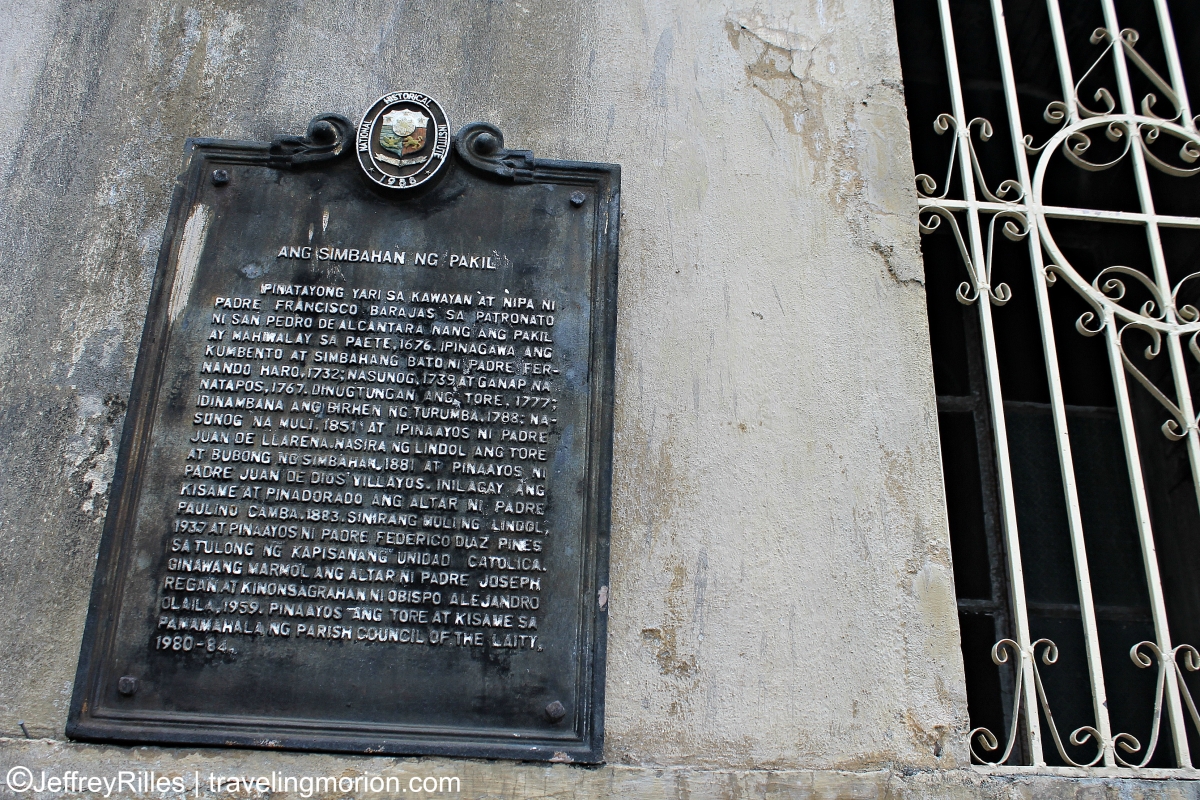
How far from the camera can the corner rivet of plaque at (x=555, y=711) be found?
7.84ft

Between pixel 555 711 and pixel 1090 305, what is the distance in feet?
8.28

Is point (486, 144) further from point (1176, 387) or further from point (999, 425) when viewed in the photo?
point (1176, 387)

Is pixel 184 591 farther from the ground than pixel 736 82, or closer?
closer

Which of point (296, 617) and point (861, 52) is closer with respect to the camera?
point (296, 617)

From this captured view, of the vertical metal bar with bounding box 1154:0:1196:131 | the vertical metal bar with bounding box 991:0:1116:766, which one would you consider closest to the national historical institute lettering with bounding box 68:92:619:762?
the vertical metal bar with bounding box 991:0:1116:766

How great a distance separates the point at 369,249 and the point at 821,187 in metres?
1.73

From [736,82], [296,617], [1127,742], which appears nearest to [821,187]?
[736,82]

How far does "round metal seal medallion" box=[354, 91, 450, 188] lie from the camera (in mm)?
2906

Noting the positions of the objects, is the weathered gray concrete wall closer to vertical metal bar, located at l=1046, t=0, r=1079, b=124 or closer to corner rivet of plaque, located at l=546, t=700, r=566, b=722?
corner rivet of plaque, located at l=546, t=700, r=566, b=722

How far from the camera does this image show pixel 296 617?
243 centimetres

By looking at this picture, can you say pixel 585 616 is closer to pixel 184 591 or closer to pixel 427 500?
pixel 427 500

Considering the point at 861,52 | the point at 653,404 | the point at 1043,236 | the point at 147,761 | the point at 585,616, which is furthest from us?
the point at 861,52

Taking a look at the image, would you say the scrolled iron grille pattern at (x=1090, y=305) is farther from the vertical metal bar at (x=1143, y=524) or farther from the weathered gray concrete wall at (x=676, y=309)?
the weathered gray concrete wall at (x=676, y=309)

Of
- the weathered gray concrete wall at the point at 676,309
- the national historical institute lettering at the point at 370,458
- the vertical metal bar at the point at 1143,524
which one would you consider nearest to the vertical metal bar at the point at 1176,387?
the vertical metal bar at the point at 1143,524
